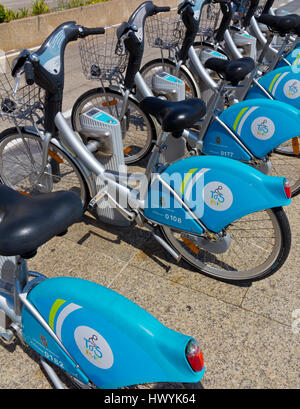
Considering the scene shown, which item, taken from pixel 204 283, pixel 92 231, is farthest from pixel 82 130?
pixel 204 283

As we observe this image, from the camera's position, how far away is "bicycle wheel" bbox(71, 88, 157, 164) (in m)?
3.57

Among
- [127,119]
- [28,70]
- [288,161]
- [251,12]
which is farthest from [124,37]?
[251,12]

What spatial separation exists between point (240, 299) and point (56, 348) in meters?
1.33

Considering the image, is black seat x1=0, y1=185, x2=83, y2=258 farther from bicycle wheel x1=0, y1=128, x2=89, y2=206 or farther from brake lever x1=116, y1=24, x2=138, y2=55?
brake lever x1=116, y1=24, x2=138, y2=55

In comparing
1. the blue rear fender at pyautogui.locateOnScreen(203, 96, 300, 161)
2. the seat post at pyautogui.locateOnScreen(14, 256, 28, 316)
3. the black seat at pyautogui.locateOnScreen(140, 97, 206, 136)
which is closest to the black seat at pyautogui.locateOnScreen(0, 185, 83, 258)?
the seat post at pyautogui.locateOnScreen(14, 256, 28, 316)

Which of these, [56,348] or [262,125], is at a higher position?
[262,125]

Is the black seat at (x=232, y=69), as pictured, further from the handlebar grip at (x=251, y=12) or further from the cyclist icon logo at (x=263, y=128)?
the handlebar grip at (x=251, y=12)

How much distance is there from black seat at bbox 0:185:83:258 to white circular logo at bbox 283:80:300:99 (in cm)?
320

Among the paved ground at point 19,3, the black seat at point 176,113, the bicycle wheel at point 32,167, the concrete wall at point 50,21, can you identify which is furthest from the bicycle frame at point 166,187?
the paved ground at point 19,3

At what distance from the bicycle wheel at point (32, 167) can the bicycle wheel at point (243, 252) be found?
967mm

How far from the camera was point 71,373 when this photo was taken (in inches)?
65.6

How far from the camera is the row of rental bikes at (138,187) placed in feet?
4.66
